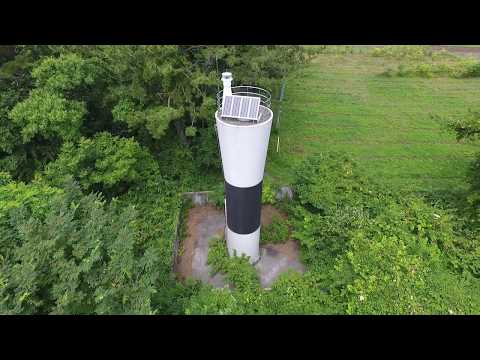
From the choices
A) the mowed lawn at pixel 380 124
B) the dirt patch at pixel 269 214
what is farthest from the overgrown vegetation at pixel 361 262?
the mowed lawn at pixel 380 124

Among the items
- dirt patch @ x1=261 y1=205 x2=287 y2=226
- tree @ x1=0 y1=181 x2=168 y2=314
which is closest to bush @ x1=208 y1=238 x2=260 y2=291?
dirt patch @ x1=261 y1=205 x2=287 y2=226

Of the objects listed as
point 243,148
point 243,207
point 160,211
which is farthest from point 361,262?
point 160,211

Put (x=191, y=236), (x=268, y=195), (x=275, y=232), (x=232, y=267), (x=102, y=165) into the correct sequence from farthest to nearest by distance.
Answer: (x=268, y=195)
(x=191, y=236)
(x=275, y=232)
(x=102, y=165)
(x=232, y=267)

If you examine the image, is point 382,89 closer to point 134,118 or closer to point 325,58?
point 325,58

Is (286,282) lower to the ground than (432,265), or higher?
lower

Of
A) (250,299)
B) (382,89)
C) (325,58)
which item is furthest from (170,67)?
(325,58)

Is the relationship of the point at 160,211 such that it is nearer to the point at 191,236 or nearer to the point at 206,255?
the point at 191,236

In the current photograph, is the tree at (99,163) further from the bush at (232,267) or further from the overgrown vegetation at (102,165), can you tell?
the bush at (232,267)
